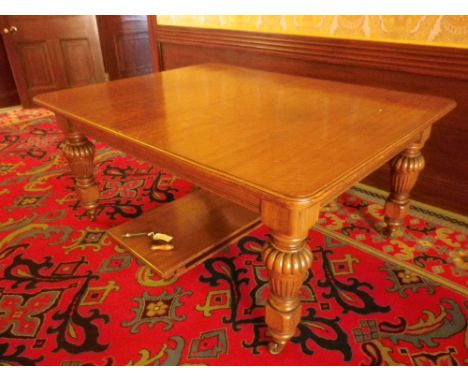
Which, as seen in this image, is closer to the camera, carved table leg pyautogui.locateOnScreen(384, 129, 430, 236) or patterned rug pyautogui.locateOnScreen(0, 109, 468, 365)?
patterned rug pyautogui.locateOnScreen(0, 109, 468, 365)

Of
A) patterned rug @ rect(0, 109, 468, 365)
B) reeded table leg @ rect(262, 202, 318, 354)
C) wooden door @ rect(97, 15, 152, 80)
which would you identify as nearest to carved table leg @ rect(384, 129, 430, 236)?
patterned rug @ rect(0, 109, 468, 365)

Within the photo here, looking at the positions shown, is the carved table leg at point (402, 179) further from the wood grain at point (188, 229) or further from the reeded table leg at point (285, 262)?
the reeded table leg at point (285, 262)

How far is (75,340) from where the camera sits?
4.74 ft

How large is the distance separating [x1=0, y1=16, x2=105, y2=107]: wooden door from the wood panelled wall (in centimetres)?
233

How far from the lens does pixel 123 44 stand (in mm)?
5246

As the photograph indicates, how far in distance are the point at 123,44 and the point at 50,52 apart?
4.11 feet

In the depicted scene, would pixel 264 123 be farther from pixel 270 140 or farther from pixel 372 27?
pixel 372 27

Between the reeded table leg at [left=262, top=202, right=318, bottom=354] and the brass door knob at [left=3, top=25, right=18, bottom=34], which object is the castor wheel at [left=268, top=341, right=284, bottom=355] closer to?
the reeded table leg at [left=262, top=202, right=318, bottom=354]

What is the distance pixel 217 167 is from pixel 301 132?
388 mm

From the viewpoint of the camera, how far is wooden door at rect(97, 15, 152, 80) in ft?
16.8

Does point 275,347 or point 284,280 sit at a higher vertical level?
point 284,280

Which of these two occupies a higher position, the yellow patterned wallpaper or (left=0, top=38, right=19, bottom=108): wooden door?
the yellow patterned wallpaper

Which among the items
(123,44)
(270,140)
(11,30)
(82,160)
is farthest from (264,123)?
(123,44)
